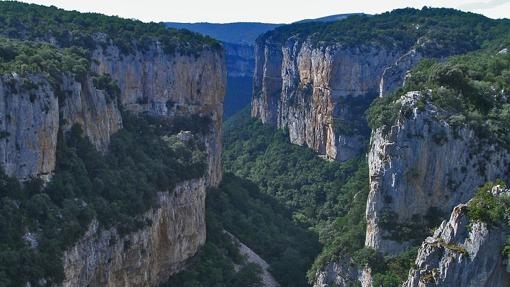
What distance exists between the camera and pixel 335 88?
94.0 m

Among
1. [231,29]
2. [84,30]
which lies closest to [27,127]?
[84,30]

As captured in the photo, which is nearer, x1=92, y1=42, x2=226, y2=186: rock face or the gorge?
the gorge

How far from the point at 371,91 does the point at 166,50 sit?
30829 mm

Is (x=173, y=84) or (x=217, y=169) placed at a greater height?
(x=173, y=84)

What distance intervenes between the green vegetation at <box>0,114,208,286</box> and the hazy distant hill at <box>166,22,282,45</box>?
127985 millimetres

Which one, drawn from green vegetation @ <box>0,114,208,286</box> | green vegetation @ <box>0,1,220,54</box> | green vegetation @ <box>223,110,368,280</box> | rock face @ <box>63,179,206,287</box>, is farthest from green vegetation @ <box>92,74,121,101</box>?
green vegetation @ <box>223,110,368,280</box>

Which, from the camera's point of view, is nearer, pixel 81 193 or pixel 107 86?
pixel 81 193

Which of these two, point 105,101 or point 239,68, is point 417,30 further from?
point 239,68

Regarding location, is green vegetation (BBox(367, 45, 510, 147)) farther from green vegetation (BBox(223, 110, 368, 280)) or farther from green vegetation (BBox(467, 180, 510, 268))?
green vegetation (BBox(223, 110, 368, 280))

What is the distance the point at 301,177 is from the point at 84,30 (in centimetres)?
3629

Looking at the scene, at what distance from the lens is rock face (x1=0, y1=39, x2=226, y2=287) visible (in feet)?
136

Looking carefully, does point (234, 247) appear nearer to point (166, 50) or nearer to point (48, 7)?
point (166, 50)

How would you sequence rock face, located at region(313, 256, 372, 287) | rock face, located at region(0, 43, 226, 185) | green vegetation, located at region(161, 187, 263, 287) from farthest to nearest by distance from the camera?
1. green vegetation, located at region(161, 187, 263, 287)
2. rock face, located at region(313, 256, 372, 287)
3. rock face, located at region(0, 43, 226, 185)

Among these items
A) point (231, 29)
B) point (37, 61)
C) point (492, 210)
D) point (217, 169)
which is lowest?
point (217, 169)
